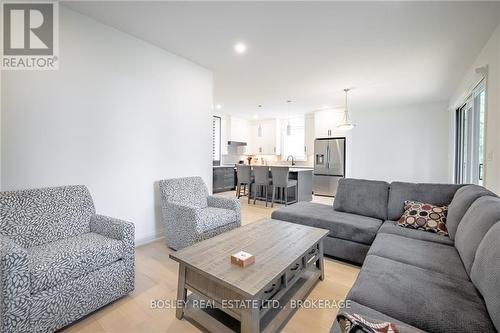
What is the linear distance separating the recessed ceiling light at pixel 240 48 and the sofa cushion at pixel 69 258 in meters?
2.64

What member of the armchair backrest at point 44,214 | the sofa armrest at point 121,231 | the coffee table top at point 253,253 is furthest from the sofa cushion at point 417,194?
the armchair backrest at point 44,214

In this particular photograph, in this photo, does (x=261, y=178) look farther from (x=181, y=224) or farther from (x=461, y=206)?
(x=461, y=206)

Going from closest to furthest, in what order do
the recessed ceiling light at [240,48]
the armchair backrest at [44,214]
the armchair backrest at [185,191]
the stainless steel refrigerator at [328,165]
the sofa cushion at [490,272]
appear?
1. the sofa cushion at [490,272]
2. the armchair backrest at [44,214]
3. the armchair backrest at [185,191]
4. the recessed ceiling light at [240,48]
5. the stainless steel refrigerator at [328,165]

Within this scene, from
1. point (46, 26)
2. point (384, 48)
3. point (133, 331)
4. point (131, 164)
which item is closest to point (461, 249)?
point (133, 331)

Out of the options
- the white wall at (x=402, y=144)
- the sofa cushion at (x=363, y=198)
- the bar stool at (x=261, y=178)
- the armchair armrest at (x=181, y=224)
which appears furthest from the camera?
the white wall at (x=402, y=144)

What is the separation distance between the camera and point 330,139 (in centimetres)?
673

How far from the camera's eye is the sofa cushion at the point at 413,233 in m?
2.04

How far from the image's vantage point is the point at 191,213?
2514 millimetres

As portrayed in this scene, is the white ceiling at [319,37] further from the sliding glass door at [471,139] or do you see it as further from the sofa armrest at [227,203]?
the sofa armrest at [227,203]

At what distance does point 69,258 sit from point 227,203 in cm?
180

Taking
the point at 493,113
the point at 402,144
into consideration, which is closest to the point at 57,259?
the point at 493,113

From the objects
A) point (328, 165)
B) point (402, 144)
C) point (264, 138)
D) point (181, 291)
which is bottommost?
point (181, 291)

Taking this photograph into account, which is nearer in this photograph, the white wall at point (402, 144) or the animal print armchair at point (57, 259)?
the animal print armchair at point (57, 259)

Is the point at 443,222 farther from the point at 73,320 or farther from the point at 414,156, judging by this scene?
the point at 414,156
